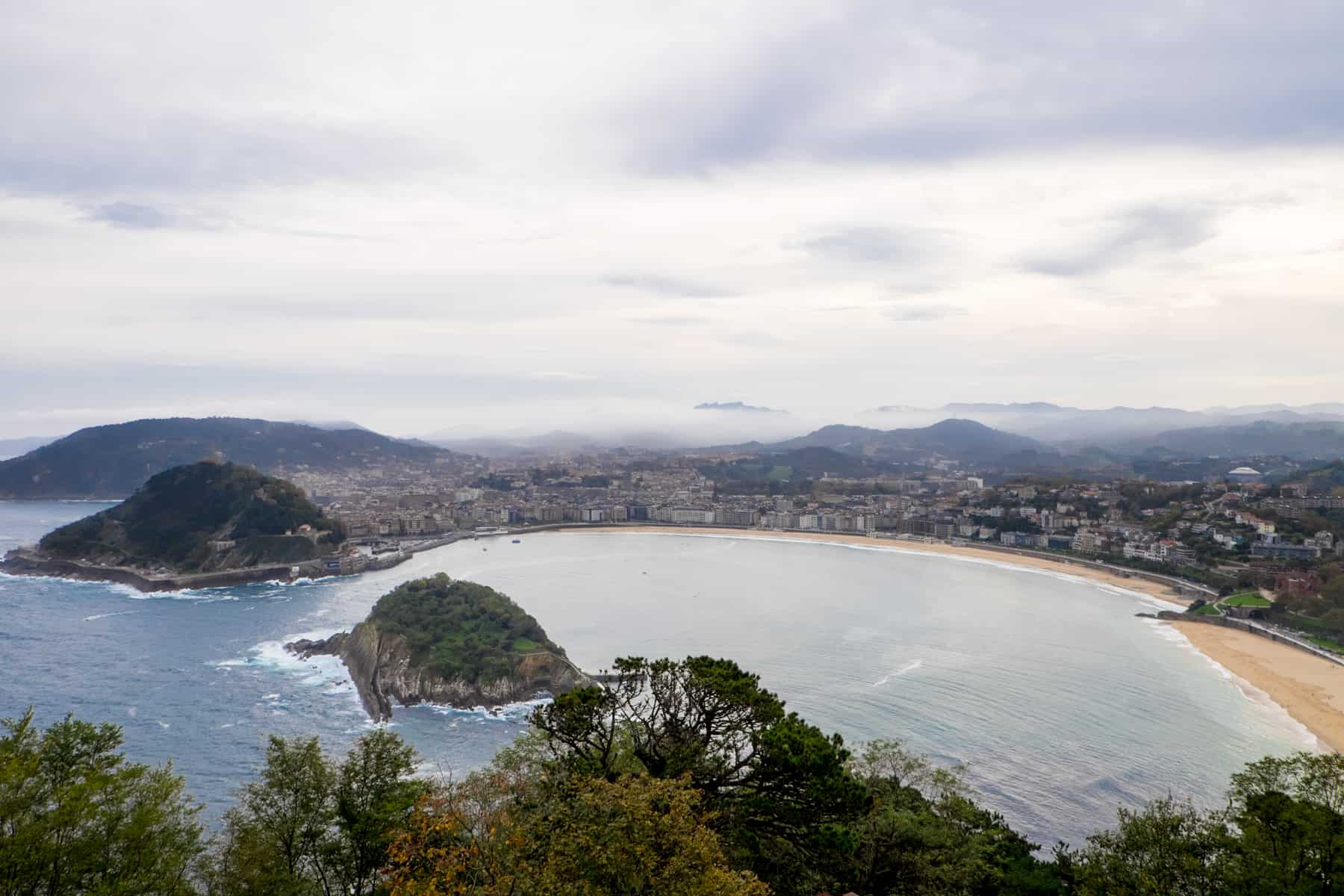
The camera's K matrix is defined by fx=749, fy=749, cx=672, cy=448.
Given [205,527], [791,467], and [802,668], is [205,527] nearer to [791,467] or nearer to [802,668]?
[802,668]

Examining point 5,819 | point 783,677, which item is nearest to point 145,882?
point 5,819

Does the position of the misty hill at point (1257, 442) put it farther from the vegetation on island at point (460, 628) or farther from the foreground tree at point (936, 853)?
the foreground tree at point (936, 853)

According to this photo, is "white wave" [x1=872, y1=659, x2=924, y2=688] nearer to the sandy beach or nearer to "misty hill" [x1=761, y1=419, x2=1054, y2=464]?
the sandy beach

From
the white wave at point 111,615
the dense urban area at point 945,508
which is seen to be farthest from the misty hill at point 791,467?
the white wave at point 111,615

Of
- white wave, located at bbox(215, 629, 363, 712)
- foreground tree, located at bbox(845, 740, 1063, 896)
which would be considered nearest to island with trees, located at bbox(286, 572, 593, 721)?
white wave, located at bbox(215, 629, 363, 712)

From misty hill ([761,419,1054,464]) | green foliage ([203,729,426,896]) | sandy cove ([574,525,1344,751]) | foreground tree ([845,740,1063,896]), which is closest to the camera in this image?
green foliage ([203,729,426,896])

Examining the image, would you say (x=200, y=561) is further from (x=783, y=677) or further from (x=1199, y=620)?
(x=1199, y=620)
